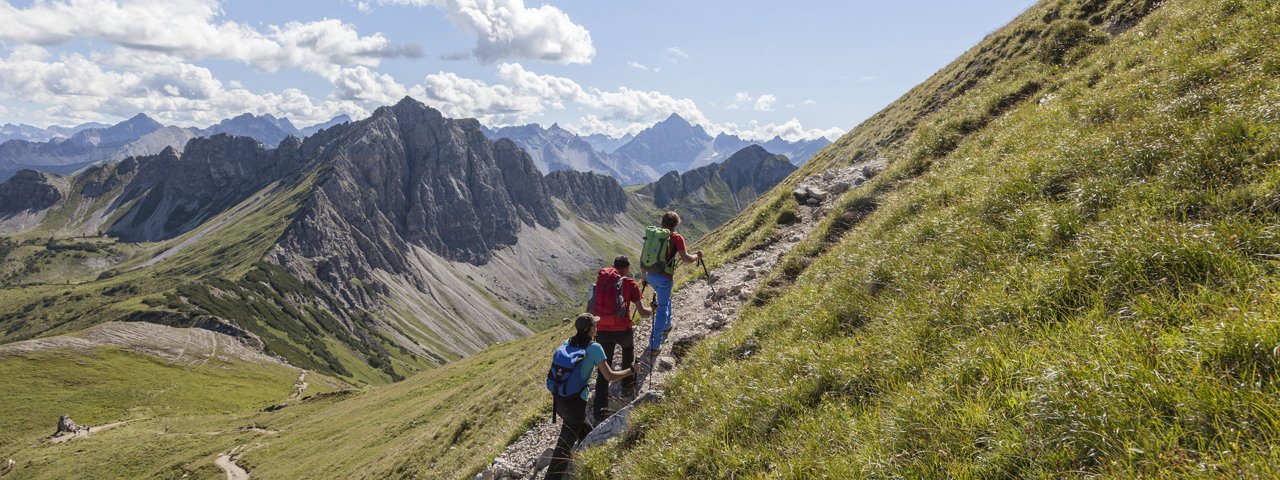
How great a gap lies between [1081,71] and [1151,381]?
17.2 m

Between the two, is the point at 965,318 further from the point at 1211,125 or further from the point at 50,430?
the point at 50,430

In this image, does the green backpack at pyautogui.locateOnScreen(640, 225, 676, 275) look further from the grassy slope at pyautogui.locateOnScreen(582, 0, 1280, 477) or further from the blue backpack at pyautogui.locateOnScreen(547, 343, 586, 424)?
the blue backpack at pyautogui.locateOnScreen(547, 343, 586, 424)

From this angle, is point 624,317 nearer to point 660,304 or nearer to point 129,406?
point 660,304

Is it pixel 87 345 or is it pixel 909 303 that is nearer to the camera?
pixel 909 303

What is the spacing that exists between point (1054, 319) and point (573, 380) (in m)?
8.18

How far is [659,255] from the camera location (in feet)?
45.9

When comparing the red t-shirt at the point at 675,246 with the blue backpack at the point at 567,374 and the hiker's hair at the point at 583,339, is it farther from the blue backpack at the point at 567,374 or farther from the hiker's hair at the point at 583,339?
the blue backpack at the point at 567,374

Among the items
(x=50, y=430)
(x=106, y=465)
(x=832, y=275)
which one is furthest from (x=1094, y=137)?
(x=50, y=430)

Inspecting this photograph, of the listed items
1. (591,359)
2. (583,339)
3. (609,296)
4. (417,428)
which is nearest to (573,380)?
(591,359)

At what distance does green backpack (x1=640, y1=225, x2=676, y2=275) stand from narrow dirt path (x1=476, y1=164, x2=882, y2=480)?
2.01 m

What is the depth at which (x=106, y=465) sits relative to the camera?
79812mm

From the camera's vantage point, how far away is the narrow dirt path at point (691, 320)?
13.1 m

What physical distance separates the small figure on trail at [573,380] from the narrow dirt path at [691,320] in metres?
0.66

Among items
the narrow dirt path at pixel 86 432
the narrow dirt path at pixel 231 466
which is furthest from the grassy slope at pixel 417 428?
the narrow dirt path at pixel 86 432
